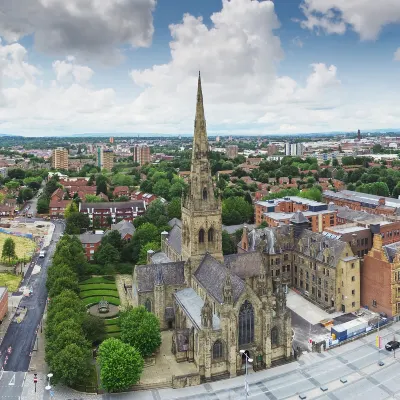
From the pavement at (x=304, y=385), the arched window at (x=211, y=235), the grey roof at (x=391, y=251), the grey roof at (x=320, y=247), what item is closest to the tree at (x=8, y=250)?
the pavement at (x=304, y=385)

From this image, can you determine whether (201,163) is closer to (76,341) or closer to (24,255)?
(76,341)

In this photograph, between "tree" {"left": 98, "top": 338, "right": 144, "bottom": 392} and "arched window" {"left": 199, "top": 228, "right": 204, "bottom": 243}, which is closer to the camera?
"tree" {"left": 98, "top": 338, "right": 144, "bottom": 392}

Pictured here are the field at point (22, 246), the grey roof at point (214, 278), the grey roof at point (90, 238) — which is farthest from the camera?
the field at point (22, 246)

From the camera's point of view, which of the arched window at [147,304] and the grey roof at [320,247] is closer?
the arched window at [147,304]

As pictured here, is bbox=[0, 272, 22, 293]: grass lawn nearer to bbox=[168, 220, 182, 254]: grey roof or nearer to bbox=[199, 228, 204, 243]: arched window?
bbox=[168, 220, 182, 254]: grey roof

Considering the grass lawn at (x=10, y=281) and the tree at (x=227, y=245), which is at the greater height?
the tree at (x=227, y=245)

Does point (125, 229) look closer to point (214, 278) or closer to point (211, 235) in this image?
point (211, 235)

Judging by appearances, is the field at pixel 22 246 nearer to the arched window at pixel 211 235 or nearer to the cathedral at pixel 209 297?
the cathedral at pixel 209 297

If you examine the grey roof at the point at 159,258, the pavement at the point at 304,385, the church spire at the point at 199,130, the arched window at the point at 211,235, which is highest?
the church spire at the point at 199,130

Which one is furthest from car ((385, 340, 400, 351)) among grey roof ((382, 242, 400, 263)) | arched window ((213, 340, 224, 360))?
arched window ((213, 340, 224, 360))
